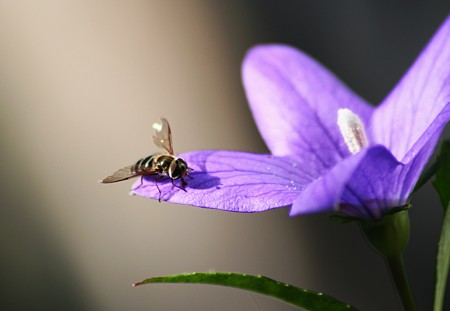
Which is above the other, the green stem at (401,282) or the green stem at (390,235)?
the green stem at (390,235)

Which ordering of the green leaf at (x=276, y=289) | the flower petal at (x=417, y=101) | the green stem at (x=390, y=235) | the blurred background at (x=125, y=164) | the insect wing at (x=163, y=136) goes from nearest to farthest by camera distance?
1. the green leaf at (x=276, y=289)
2. the green stem at (x=390, y=235)
3. the flower petal at (x=417, y=101)
4. the insect wing at (x=163, y=136)
5. the blurred background at (x=125, y=164)

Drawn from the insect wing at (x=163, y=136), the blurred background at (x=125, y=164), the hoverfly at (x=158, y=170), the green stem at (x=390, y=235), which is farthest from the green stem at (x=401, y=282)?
the blurred background at (x=125, y=164)

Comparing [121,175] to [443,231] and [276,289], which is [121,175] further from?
[443,231]

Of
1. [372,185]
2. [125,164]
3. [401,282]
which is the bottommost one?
[125,164]

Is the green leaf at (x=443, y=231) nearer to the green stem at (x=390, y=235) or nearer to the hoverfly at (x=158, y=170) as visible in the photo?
the green stem at (x=390, y=235)

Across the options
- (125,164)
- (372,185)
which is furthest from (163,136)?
(125,164)

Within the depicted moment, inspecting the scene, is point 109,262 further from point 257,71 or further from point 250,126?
point 257,71

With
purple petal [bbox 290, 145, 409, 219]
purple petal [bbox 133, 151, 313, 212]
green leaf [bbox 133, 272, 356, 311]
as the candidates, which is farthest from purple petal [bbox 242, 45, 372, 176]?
green leaf [bbox 133, 272, 356, 311]

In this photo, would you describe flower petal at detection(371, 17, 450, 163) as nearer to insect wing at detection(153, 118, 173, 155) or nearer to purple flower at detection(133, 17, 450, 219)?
purple flower at detection(133, 17, 450, 219)
